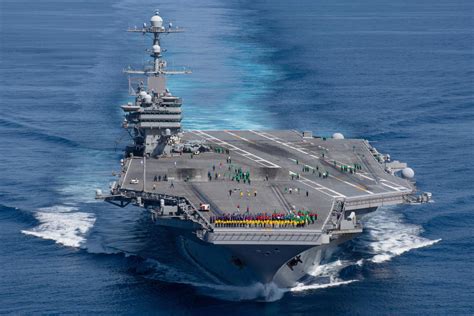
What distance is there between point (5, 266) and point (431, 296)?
2166 centimetres

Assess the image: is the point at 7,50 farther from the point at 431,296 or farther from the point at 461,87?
the point at 431,296

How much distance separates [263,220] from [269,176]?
912cm

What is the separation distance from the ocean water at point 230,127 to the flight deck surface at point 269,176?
3465 mm

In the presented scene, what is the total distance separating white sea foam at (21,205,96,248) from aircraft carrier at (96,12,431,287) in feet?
10.7

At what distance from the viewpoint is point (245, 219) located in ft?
150

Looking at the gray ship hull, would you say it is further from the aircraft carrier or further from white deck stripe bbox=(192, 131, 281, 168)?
white deck stripe bbox=(192, 131, 281, 168)

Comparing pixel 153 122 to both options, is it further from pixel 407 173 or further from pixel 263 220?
pixel 263 220

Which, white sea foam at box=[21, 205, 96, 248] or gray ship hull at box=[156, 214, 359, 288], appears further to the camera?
white sea foam at box=[21, 205, 96, 248]

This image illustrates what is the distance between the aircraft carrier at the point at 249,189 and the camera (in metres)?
45.2

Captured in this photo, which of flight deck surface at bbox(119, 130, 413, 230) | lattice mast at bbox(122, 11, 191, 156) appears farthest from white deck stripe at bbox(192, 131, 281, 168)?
lattice mast at bbox(122, 11, 191, 156)

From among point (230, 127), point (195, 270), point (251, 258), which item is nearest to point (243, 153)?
point (195, 270)

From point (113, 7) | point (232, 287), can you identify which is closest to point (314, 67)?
point (232, 287)

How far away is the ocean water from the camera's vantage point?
47250mm

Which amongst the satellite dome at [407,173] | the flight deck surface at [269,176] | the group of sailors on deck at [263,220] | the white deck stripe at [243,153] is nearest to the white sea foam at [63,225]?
the flight deck surface at [269,176]
